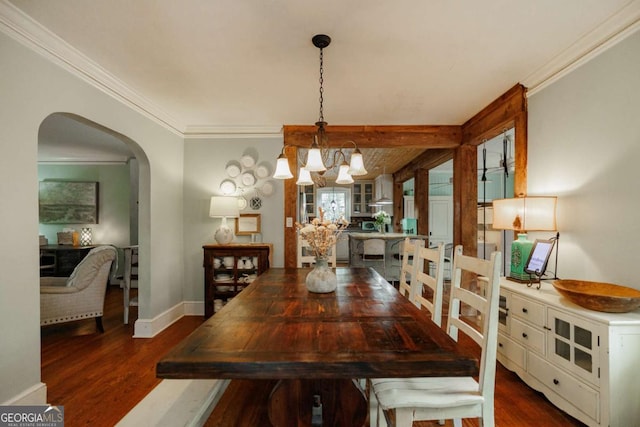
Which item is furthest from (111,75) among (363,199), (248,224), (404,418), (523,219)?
(363,199)

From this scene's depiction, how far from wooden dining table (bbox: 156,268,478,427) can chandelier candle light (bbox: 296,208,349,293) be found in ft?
0.21

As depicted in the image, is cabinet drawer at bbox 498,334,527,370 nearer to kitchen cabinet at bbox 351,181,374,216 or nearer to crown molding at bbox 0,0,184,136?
crown molding at bbox 0,0,184,136

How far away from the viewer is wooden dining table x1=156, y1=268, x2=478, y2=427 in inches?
36.7

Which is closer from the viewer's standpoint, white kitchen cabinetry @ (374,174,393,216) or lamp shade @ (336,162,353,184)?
lamp shade @ (336,162,353,184)

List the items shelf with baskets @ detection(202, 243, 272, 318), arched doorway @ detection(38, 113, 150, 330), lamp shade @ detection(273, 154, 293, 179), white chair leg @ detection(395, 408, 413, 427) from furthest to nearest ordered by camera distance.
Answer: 1. arched doorway @ detection(38, 113, 150, 330)
2. shelf with baskets @ detection(202, 243, 272, 318)
3. lamp shade @ detection(273, 154, 293, 179)
4. white chair leg @ detection(395, 408, 413, 427)

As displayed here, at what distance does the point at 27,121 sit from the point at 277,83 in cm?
174

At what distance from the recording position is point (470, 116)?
3.38 meters

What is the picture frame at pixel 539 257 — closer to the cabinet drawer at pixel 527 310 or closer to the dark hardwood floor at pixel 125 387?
the cabinet drawer at pixel 527 310

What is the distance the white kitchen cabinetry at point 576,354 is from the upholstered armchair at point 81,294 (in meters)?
3.88

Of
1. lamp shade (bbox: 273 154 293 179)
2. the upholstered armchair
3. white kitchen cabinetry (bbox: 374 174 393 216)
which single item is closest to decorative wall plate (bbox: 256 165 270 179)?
lamp shade (bbox: 273 154 293 179)

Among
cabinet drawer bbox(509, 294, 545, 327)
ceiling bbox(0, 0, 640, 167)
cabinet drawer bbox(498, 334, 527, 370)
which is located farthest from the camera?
cabinet drawer bbox(498, 334, 527, 370)

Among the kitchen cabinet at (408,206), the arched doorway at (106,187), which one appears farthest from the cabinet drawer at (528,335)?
the arched doorway at (106,187)

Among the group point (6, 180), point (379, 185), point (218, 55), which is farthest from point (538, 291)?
point (379, 185)

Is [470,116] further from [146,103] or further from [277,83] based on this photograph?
[146,103]
